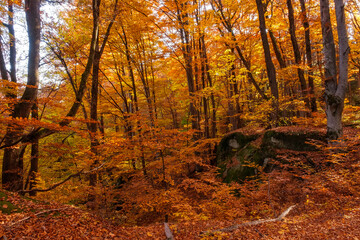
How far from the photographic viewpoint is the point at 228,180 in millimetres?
8258

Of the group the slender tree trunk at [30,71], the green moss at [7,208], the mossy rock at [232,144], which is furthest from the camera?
the mossy rock at [232,144]

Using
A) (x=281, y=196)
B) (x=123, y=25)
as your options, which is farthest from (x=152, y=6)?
(x=281, y=196)

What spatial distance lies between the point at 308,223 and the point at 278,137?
4281 millimetres

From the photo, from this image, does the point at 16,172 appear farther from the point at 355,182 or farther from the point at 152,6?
the point at 355,182

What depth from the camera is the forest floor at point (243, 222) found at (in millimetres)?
3223

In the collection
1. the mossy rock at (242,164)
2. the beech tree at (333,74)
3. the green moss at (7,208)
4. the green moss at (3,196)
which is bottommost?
the mossy rock at (242,164)

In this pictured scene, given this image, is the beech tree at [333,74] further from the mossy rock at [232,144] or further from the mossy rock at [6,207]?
the mossy rock at [6,207]

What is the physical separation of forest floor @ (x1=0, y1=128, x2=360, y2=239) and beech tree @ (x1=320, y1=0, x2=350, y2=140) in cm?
126

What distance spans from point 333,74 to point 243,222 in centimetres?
510

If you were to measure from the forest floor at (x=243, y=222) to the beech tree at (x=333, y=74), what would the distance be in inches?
49.5

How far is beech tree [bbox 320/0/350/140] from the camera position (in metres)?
5.54

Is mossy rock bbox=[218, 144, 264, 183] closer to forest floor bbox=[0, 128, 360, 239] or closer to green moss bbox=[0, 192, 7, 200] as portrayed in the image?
forest floor bbox=[0, 128, 360, 239]

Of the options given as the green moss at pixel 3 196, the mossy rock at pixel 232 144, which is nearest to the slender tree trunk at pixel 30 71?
the green moss at pixel 3 196

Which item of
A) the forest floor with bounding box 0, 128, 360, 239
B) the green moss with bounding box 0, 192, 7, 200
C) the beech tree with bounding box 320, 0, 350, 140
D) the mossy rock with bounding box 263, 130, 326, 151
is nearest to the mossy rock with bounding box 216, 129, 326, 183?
the mossy rock with bounding box 263, 130, 326, 151
